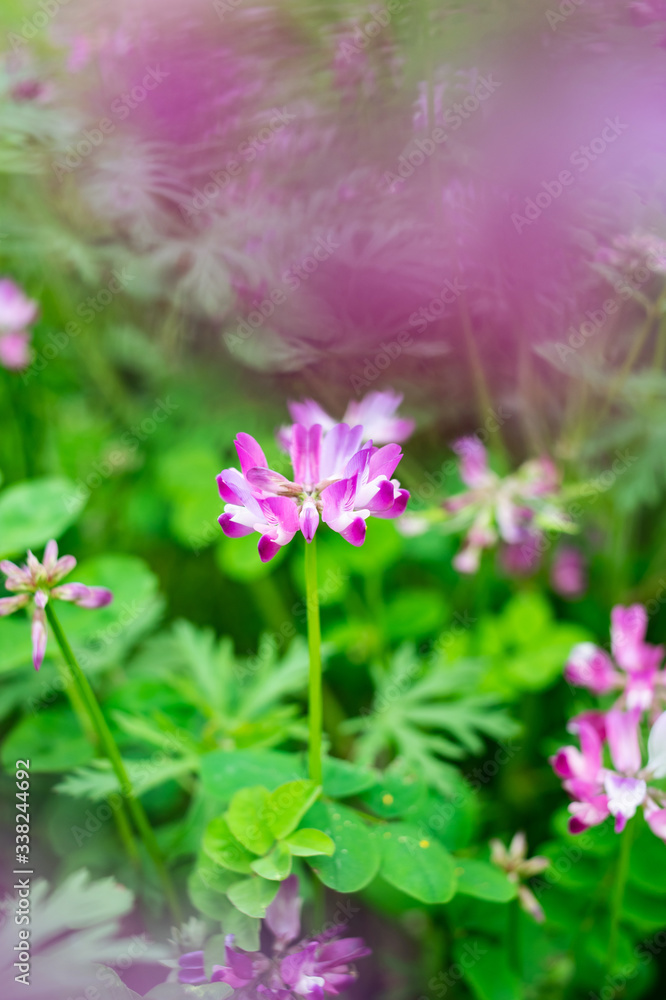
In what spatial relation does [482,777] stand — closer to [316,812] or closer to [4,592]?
[316,812]

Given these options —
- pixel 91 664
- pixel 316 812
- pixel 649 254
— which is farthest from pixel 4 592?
pixel 649 254

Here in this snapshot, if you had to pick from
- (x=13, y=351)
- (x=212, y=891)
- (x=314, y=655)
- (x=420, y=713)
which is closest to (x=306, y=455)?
(x=314, y=655)

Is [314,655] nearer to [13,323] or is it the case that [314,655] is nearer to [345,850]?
[345,850]

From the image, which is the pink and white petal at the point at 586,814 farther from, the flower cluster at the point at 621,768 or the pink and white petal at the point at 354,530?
the pink and white petal at the point at 354,530

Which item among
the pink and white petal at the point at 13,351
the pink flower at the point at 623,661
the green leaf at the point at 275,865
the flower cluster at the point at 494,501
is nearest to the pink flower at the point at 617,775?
the pink flower at the point at 623,661

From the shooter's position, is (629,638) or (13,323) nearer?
(629,638)

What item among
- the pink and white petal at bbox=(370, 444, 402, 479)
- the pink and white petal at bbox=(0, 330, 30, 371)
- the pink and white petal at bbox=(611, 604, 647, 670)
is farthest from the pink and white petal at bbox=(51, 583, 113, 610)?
the pink and white petal at bbox=(0, 330, 30, 371)
